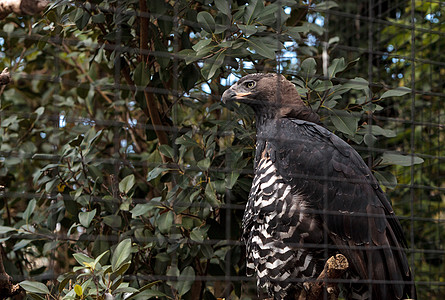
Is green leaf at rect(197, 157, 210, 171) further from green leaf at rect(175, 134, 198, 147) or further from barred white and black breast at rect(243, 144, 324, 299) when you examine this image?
barred white and black breast at rect(243, 144, 324, 299)

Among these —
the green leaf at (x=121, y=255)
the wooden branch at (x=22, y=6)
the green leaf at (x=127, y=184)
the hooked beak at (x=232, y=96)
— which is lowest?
the green leaf at (x=121, y=255)

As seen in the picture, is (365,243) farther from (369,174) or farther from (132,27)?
(132,27)

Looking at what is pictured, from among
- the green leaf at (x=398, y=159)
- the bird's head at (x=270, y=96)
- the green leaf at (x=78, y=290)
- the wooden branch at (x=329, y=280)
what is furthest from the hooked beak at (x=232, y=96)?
the green leaf at (x=78, y=290)

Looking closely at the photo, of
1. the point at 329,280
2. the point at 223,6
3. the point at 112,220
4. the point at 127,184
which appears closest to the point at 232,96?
the point at 223,6

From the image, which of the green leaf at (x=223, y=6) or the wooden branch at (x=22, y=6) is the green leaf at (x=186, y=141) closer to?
the green leaf at (x=223, y=6)

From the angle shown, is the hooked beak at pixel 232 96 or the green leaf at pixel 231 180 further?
the hooked beak at pixel 232 96

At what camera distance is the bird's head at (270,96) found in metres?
2.21

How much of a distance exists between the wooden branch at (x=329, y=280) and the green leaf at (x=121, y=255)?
69 cm

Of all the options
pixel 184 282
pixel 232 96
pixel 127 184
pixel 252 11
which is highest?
pixel 252 11

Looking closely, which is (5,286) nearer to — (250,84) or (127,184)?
(127,184)

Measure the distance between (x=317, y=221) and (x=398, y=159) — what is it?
53 cm

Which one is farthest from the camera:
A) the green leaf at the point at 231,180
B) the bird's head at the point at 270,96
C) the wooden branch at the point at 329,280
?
the bird's head at the point at 270,96

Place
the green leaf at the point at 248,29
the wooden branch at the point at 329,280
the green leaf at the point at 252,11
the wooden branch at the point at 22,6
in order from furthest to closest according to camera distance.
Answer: the wooden branch at the point at 22,6 → the green leaf at the point at 252,11 → the green leaf at the point at 248,29 → the wooden branch at the point at 329,280

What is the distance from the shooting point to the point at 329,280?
1.78 meters
